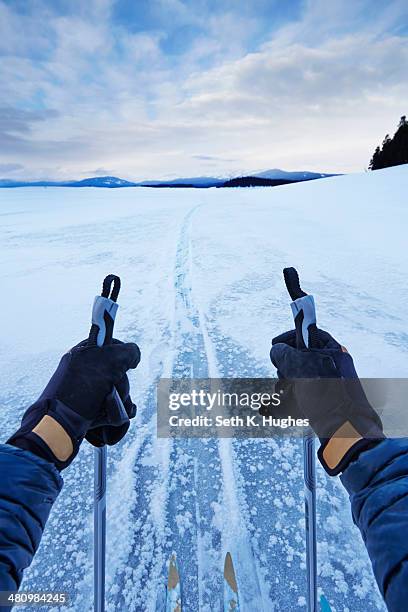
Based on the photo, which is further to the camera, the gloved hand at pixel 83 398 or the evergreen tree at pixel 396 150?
the evergreen tree at pixel 396 150

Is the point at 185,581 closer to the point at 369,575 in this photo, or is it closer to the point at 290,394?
the point at 369,575

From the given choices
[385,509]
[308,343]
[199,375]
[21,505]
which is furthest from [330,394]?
[199,375]

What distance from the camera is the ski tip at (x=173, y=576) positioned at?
1227 millimetres

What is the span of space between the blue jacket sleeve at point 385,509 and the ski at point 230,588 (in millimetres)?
625

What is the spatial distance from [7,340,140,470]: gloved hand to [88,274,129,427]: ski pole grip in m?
0.02

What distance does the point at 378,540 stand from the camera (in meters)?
0.79

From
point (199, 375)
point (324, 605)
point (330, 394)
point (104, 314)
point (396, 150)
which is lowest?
point (324, 605)

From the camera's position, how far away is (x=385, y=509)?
2.70 feet

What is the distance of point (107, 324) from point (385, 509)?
3.37 ft

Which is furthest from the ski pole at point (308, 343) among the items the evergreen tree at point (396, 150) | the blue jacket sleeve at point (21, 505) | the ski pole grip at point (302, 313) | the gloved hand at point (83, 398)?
the evergreen tree at point (396, 150)

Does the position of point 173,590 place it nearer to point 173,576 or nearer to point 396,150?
point 173,576

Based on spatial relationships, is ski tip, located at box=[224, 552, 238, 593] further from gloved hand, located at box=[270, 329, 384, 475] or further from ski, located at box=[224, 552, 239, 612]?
gloved hand, located at box=[270, 329, 384, 475]

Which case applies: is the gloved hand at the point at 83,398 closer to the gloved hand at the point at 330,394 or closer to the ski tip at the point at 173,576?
the ski tip at the point at 173,576

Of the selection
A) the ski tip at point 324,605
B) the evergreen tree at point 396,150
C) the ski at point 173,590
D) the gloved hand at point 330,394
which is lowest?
the ski tip at point 324,605
